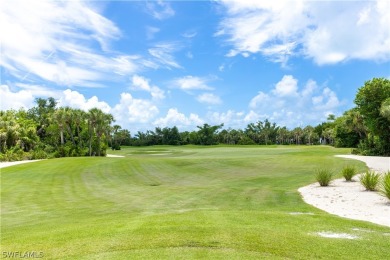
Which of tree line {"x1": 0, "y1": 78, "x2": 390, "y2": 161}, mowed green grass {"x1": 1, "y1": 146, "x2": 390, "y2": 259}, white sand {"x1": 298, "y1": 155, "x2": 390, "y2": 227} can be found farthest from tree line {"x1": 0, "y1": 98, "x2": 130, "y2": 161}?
white sand {"x1": 298, "y1": 155, "x2": 390, "y2": 227}

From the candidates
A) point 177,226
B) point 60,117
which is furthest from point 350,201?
point 60,117

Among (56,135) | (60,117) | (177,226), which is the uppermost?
(60,117)

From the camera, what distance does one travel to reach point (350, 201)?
14.8 meters

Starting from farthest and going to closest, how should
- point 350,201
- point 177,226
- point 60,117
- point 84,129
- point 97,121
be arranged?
1. point 84,129
2. point 97,121
3. point 60,117
4. point 350,201
5. point 177,226

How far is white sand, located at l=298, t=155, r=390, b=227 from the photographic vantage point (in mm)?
11836

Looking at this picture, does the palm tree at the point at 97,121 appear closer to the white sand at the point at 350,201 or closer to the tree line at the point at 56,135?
the tree line at the point at 56,135

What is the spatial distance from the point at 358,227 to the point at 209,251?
495 centimetres

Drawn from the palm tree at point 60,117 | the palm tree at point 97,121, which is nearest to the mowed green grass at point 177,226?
the palm tree at point 60,117

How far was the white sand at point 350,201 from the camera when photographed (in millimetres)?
11836

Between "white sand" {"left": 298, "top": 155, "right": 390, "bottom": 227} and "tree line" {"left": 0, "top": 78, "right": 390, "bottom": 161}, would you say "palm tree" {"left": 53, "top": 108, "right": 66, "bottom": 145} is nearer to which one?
"tree line" {"left": 0, "top": 78, "right": 390, "bottom": 161}

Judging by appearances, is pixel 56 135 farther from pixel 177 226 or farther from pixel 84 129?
pixel 177 226

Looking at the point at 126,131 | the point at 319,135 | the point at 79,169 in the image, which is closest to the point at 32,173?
the point at 79,169

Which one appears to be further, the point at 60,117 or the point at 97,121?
the point at 97,121

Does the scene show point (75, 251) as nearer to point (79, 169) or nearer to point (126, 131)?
point (79, 169)
